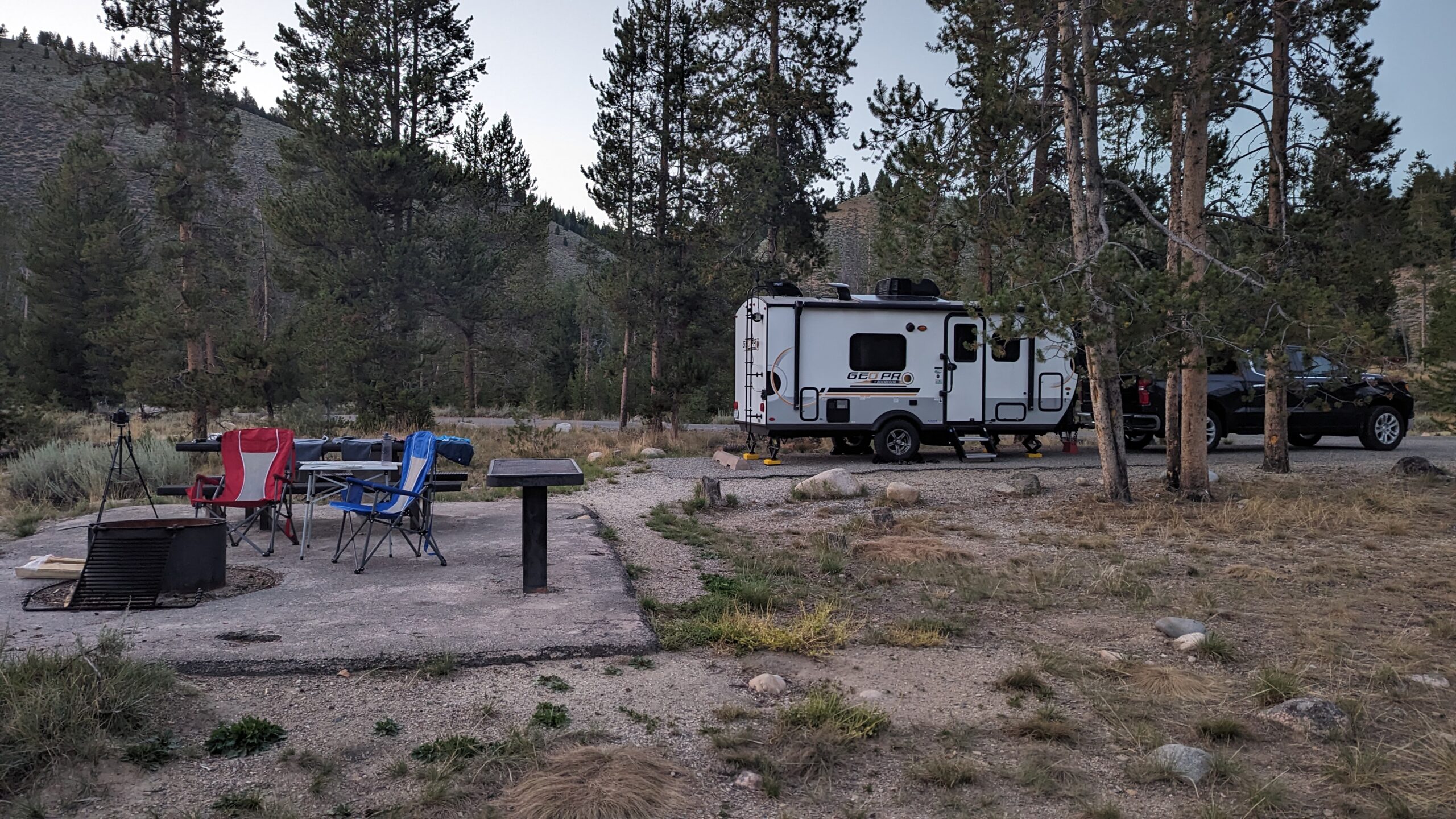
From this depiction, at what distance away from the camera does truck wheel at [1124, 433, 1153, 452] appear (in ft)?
53.2

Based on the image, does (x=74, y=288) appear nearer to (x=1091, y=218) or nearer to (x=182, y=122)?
(x=182, y=122)

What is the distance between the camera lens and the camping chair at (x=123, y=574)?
508 cm

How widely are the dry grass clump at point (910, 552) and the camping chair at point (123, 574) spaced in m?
4.78

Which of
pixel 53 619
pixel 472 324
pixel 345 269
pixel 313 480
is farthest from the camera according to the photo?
pixel 472 324

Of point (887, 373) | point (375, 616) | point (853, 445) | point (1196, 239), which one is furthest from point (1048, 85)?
point (375, 616)

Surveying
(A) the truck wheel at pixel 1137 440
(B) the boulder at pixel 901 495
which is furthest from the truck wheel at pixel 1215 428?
(B) the boulder at pixel 901 495

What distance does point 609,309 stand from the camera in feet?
68.3

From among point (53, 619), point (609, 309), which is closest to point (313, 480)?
point (53, 619)

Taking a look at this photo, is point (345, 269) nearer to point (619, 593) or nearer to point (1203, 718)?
point (619, 593)

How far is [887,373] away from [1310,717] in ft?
34.1

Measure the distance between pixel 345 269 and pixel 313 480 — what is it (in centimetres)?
1499

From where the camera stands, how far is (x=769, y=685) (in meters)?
4.28

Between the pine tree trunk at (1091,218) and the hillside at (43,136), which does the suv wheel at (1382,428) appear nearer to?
the pine tree trunk at (1091,218)

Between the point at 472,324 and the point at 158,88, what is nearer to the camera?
the point at 158,88
